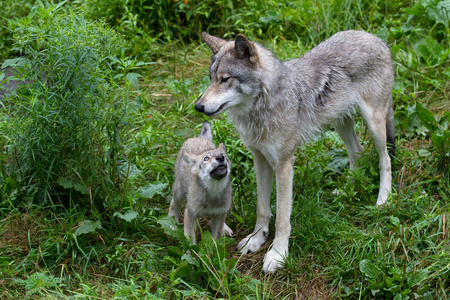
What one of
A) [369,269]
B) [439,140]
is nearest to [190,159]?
[369,269]

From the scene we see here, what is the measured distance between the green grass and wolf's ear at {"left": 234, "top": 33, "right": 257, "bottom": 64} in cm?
106

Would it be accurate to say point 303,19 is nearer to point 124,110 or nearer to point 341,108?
point 341,108

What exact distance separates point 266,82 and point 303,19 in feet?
13.2

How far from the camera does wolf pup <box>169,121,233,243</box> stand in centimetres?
476

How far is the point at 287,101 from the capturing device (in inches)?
199

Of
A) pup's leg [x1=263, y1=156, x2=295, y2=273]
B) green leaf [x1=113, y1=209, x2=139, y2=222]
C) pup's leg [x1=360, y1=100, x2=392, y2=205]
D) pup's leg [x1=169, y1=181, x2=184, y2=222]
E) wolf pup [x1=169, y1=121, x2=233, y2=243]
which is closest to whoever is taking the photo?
wolf pup [x1=169, y1=121, x2=233, y2=243]

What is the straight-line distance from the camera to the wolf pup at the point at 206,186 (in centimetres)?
476

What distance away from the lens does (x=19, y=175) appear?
508 cm

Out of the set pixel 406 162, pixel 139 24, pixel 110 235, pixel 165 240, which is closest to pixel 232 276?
pixel 165 240

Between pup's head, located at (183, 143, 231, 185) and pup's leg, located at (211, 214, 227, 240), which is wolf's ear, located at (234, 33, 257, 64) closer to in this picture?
pup's head, located at (183, 143, 231, 185)

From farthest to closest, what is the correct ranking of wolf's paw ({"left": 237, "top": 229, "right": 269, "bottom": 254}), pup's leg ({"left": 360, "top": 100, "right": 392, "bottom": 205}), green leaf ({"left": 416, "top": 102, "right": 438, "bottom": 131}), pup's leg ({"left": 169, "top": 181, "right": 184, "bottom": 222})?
green leaf ({"left": 416, "top": 102, "right": 438, "bottom": 131}), pup's leg ({"left": 360, "top": 100, "right": 392, "bottom": 205}), pup's leg ({"left": 169, "top": 181, "right": 184, "bottom": 222}), wolf's paw ({"left": 237, "top": 229, "right": 269, "bottom": 254})

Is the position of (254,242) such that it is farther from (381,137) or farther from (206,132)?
(381,137)

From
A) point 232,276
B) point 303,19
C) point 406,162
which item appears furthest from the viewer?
point 303,19

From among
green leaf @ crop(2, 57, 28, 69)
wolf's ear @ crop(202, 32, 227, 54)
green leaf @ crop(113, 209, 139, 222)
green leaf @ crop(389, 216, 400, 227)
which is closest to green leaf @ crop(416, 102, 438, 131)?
green leaf @ crop(389, 216, 400, 227)
